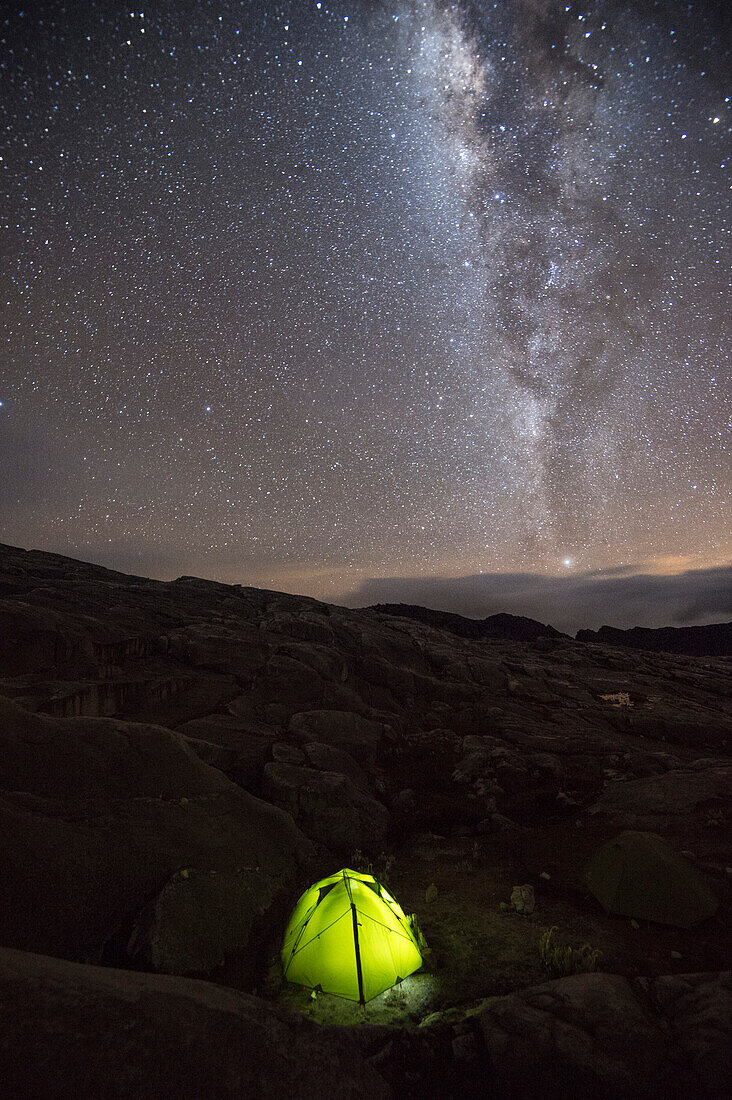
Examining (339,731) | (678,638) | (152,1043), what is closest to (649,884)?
(152,1043)

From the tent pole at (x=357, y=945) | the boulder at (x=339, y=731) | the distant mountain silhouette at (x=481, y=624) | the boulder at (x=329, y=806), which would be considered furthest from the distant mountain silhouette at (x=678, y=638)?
the tent pole at (x=357, y=945)

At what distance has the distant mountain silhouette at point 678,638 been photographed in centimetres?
15925

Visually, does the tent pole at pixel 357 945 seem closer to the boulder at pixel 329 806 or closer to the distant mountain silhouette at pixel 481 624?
the boulder at pixel 329 806

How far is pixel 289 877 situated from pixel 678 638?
709 feet

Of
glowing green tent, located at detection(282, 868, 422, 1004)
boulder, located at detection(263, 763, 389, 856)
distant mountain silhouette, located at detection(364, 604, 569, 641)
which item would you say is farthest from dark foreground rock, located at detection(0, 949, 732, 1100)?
distant mountain silhouette, located at detection(364, 604, 569, 641)

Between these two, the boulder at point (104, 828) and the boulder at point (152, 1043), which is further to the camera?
the boulder at point (104, 828)

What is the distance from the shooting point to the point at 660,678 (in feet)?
159

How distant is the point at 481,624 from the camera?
16700cm

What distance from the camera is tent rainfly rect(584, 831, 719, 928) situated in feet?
30.8

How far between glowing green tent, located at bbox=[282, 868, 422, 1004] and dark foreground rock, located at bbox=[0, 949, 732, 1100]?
131cm

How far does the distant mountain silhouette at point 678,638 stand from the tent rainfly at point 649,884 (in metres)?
155

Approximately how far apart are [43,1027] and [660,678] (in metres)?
56.7

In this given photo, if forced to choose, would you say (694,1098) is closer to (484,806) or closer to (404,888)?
(404,888)

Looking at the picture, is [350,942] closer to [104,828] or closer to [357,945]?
[357,945]
